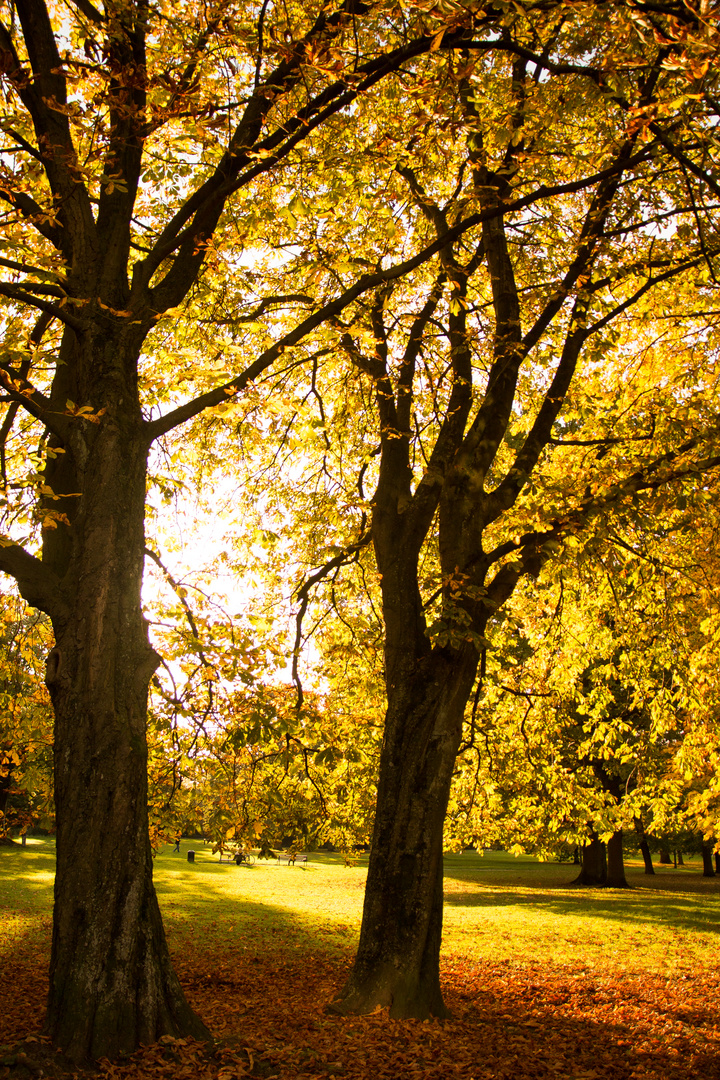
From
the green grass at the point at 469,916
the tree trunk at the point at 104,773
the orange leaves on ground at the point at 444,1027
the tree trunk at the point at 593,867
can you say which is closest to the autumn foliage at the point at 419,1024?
the orange leaves on ground at the point at 444,1027

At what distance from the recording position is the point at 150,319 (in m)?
6.73

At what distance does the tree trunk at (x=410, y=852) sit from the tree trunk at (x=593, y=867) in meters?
23.9

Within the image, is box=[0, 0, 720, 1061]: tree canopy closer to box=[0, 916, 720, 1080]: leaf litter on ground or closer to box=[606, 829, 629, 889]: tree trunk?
box=[0, 916, 720, 1080]: leaf litter on ground

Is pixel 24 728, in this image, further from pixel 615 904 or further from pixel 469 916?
pixel 615 904

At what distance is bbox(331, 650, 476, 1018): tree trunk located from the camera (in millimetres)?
7371

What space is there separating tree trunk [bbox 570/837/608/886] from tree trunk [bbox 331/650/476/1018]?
78.5 ft

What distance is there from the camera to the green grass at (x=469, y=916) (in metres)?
13.3

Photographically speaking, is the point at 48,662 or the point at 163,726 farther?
the point at 163,726

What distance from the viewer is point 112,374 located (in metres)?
6.56

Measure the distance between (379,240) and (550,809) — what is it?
32.5 feet

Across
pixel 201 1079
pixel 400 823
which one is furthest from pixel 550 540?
pixel 201 1079

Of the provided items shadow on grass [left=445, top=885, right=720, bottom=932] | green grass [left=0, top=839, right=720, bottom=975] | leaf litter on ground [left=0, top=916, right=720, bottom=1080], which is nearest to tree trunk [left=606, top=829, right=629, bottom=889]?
green grass [left=0, top=839, right=720, bottom=975]

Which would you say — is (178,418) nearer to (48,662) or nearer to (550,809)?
(48,662)

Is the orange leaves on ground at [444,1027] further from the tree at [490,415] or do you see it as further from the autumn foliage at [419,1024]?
the tree at [490,415]
